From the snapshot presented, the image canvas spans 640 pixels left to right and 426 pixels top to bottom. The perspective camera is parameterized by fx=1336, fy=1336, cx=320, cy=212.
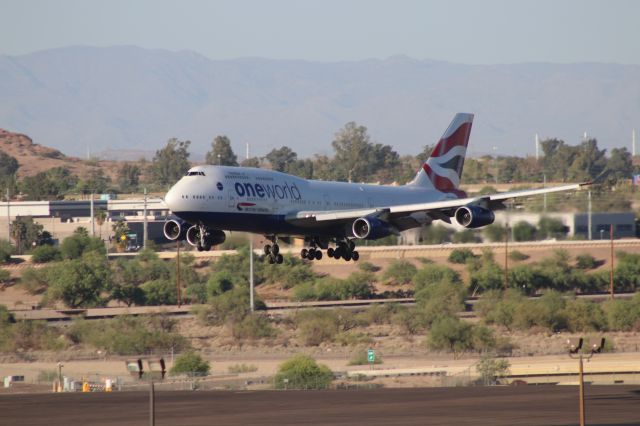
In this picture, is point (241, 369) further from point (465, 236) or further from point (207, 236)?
point (207, 236)

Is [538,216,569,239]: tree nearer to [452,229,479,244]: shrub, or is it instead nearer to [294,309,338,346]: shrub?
[452,229,479,244]: shrub

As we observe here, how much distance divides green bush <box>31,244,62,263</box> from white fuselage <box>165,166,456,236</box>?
107 meters

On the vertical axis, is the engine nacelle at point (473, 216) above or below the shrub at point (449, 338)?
above

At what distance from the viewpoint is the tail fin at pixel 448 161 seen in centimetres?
9281

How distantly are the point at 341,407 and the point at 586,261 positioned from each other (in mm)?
78048

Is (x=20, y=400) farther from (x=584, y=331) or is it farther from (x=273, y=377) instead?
(x=584, y=331)

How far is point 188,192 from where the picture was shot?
73.8m

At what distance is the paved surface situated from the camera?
81188 mm

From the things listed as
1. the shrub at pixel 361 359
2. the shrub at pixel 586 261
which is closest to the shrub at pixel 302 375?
the shrub at pixel 361 359

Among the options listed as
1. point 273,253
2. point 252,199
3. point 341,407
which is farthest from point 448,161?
point 252,199

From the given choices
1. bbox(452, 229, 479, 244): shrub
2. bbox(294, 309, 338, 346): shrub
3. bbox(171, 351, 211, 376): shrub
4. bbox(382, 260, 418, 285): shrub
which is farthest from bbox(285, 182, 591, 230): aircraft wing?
bbox(382, 260, 418, 285): shrub

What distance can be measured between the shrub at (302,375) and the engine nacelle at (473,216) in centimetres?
2855

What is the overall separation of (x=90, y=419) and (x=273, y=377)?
27856mm

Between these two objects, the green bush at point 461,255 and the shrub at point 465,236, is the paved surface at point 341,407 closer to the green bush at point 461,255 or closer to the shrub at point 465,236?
the shrub at point 465,236
